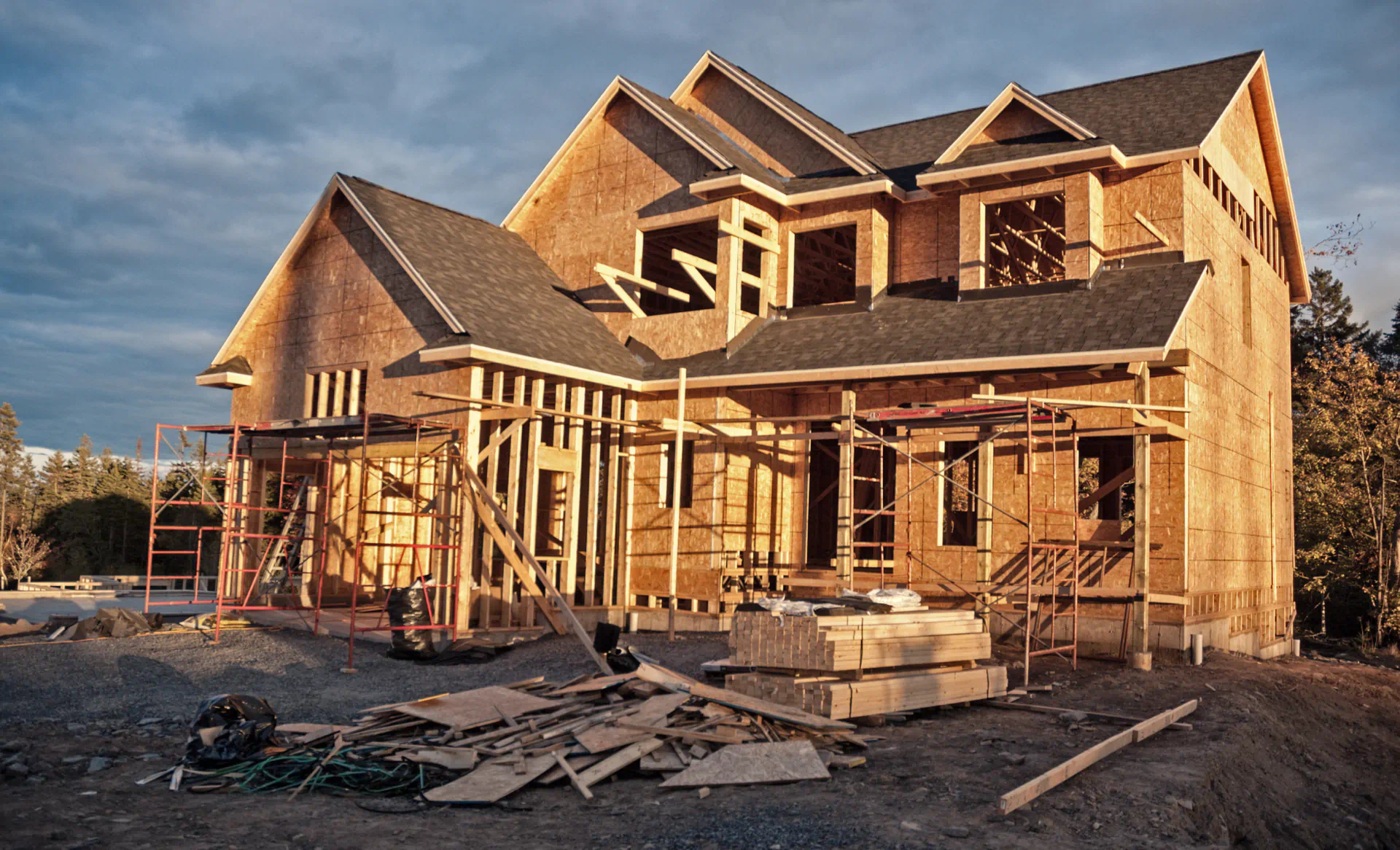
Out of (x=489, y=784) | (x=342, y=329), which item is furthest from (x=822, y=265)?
(x=489, y=784)

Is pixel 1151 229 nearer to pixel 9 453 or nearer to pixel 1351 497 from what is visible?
pixel 1351 497

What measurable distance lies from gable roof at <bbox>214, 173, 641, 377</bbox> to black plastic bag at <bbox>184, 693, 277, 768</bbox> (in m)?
7.96

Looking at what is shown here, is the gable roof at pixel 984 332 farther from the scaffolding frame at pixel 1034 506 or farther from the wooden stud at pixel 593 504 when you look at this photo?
the wooden stud at pixel 593 504

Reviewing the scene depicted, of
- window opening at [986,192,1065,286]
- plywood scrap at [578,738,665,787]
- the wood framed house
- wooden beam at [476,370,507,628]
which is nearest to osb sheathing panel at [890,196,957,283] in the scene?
the wood framed house

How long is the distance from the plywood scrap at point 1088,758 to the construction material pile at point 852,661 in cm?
184

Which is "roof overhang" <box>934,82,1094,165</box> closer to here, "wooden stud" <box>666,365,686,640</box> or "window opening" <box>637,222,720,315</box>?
"window opening" <box>637,222,720,315</box>

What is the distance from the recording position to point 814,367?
17.1 metres

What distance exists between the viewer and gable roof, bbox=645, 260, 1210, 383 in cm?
1497

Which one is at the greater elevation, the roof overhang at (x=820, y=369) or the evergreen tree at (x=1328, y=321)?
the evergreen tree at (x=1328, y=321)

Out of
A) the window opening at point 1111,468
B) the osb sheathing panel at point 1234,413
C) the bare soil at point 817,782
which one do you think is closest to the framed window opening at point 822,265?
the window opening at point 1111,468

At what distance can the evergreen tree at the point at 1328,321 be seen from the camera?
1766 inches

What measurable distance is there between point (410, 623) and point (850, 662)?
286 inches

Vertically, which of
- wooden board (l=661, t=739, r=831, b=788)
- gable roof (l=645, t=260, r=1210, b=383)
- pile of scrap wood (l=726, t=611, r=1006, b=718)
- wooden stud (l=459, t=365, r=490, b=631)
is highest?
gable roof (l=645, t=260, r=1210, b=383)

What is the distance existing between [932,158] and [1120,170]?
3.85m
